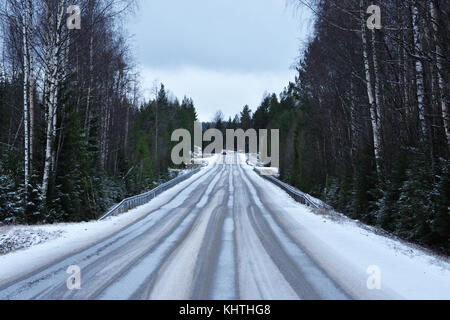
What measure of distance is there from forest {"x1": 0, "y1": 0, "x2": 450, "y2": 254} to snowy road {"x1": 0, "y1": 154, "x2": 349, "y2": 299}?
176 inches

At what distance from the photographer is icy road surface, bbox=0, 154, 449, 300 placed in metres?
4.89

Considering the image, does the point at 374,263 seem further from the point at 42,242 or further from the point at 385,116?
the point at 385,116

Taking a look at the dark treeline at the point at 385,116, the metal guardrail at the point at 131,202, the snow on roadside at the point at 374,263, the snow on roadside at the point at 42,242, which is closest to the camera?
the snow on roadside at the point at 374,263

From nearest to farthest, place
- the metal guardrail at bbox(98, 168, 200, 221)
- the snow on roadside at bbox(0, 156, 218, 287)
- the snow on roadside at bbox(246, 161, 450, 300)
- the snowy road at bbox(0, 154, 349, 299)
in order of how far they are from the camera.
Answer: the snowy road at bbox(0, 154, 349, 299) → the snow on roadside at bbox(246, 161, 450, 300) → the snow on roadside at bbox(0, 156, 218, 287) → the metal guardrail at bbox(98, 168, 200, 221)

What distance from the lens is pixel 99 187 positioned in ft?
64.4

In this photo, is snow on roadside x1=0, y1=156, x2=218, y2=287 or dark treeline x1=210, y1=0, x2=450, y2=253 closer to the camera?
snow on roadside x1=0, y1=156, x2=218, y2=287

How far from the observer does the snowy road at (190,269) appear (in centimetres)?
486

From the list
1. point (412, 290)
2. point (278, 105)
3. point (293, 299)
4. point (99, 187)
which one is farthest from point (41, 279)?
point (278, 105)

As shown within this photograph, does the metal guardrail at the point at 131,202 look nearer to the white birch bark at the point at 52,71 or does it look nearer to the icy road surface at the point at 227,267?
the white birch bark at the point at 52,71

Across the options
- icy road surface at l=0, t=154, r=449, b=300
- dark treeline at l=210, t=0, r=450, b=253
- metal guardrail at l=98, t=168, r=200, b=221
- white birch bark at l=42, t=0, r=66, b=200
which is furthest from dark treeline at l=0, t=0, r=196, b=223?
dark treeline at l=210, t=0, r=450, b=253

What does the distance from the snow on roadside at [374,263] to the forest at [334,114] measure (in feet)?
7.57

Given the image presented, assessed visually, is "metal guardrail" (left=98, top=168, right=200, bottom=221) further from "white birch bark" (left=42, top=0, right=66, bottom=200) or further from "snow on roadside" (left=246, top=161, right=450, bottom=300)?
"snow on roadside" (left=246, top=161, right=450, bottom=300)

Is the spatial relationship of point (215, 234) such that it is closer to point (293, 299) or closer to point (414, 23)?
point (293, 299)

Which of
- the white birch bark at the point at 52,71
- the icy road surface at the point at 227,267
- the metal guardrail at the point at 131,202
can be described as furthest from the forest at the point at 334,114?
the icy road surface at the point at 227,267
